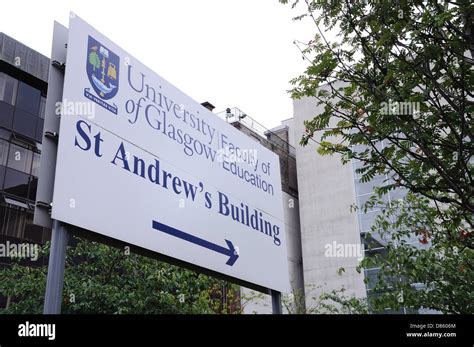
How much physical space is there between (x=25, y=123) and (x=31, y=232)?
5.06m

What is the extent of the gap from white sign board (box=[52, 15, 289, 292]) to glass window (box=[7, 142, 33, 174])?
19.5 m

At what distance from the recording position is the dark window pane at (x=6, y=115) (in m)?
24.0

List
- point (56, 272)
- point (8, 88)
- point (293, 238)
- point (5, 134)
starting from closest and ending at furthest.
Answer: point (56, 272), point (5, 134), point (8, 88), point (293, 238)

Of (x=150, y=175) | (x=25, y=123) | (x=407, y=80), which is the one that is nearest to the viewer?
(x=150, y=175)

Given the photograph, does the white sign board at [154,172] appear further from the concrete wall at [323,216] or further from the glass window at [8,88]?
the concrete wall at [323,216]

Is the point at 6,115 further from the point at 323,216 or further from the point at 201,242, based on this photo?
the point at 201,242

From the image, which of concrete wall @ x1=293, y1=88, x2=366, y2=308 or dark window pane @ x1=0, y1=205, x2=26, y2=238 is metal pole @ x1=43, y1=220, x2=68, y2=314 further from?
concrete wall @ x1=293, y1=88, x2=366, y2=308

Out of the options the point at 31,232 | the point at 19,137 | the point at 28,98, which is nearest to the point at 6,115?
the point at 19,137

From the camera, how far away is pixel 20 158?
79.6ft

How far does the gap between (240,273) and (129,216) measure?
1762 mm

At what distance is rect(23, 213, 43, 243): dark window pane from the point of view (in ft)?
78.4

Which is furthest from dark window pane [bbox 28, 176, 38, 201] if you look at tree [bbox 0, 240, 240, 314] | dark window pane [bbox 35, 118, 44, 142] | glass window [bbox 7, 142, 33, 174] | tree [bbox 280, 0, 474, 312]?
tree [bbox 280, 0, 474, 312]

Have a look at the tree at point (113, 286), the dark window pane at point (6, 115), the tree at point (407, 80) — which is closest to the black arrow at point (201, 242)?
the tree at point (407, 80)
